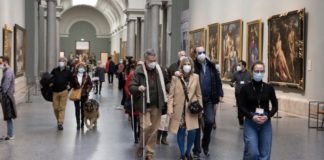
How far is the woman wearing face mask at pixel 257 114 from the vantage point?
707cm

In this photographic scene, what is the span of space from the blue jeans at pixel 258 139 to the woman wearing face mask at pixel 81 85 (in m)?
7.15

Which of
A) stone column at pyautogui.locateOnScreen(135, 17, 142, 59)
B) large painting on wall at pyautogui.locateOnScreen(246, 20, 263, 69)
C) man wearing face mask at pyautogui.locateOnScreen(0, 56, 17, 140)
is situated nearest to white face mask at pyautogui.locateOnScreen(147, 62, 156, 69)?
man wearing face mask at pyautogui.locateOnScreen(0, 56, 17, 140)

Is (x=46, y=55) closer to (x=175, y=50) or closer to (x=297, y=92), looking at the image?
(x=175, y=50)

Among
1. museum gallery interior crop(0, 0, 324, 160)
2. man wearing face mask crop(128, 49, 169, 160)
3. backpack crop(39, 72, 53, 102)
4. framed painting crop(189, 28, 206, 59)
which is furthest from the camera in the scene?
framed painting crop(189, 28, 206, 59)

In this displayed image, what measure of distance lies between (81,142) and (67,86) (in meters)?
2.49

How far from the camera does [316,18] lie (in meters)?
16.3

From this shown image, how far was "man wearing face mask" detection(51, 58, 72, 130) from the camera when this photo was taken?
13.4m

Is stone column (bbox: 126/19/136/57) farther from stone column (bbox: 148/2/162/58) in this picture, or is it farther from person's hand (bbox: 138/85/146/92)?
person's hand (bbox: 138/85/146/92)

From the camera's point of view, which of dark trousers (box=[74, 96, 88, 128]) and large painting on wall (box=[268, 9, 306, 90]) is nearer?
dark trousers (box=[74, 96, 88, 128])

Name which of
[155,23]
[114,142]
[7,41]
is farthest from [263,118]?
[155,23]

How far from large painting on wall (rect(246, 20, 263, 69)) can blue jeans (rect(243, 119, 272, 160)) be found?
1317cm

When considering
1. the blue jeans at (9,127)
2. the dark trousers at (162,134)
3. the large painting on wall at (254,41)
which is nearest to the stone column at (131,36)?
the large painting on wall at (254,41)

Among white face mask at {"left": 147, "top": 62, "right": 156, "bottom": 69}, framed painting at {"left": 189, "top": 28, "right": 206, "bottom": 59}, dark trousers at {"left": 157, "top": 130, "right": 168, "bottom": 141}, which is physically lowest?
dark trousers at {"left": 157, "top": 130, "right": 168, "bottom": 141}

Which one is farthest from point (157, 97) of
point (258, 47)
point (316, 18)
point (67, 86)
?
point (258, 47)
